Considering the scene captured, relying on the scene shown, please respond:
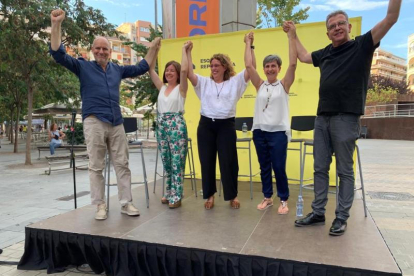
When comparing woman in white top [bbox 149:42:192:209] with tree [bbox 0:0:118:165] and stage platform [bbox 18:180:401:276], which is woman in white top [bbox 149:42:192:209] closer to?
stage platform [bbox 18:180:401:276]

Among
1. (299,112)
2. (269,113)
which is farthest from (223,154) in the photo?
(299,112)

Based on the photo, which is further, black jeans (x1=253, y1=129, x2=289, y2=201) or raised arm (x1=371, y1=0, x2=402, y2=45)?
black jeans (x1=253, y1=129, x2=289, y2=201)

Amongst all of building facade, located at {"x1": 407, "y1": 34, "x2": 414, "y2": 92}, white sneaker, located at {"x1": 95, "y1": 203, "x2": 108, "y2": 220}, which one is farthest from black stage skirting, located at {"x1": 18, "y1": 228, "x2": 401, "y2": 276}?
building facade, located at {"x1": 407, "y1": 34, "x2": 414, "y2": 92}

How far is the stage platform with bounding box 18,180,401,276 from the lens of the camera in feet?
7.30

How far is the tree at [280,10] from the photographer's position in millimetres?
14656

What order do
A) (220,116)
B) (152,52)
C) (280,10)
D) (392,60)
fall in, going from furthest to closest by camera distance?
(392,60)
(280,10)
(152,52)
(220,116)

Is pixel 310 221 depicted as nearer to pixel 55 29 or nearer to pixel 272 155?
pixel 272 155

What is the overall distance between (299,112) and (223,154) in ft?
6.79

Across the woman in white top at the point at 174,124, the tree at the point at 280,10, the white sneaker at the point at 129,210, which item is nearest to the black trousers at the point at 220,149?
the woman in white top at the point at 174,124

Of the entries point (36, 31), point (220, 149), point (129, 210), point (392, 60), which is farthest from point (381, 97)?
point (392, 60)

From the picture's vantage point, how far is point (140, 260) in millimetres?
2641

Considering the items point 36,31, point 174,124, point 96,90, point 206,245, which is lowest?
point 206,245

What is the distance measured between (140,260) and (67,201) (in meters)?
3.39

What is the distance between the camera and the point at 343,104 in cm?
256
